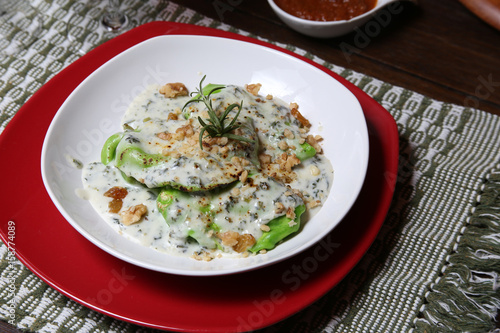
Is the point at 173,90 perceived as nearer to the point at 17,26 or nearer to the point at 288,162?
the point at 288,162

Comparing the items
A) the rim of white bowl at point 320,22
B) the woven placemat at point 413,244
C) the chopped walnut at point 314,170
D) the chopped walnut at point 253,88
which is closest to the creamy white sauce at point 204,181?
the chopped walnut at point 314,170

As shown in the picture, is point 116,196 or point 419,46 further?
point 419,46

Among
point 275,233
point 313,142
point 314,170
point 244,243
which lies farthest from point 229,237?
point 313,142

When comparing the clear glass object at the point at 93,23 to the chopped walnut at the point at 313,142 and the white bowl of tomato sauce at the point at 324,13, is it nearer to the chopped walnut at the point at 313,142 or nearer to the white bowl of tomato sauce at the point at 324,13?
the white bowl of tomato sauce at the point at 324,13

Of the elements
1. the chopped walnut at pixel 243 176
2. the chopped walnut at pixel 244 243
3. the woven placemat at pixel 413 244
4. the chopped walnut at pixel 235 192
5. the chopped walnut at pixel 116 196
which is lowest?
the woven placemat at pixel 413 244

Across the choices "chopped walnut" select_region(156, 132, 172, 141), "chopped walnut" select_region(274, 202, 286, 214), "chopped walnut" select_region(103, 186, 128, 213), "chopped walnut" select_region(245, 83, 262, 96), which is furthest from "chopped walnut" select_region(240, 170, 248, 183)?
"chopped walnut" select_region(245, 83, 262, 96)

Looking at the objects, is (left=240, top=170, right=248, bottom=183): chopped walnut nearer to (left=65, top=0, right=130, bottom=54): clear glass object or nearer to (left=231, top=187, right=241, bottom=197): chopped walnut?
(left=231, top=187, right=241, bottom=197): chopped walnut
